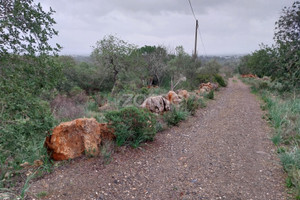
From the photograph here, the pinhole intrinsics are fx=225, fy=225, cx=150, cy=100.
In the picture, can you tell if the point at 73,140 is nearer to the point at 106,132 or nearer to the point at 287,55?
the point at 106,132

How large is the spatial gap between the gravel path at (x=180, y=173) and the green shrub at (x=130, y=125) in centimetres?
29

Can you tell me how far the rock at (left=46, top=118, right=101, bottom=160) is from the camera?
4336 mm

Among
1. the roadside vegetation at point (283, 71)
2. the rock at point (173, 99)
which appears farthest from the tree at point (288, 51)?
the rock at point (173, 99)

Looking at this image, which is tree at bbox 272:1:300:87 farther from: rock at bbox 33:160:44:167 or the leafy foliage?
rock at bbox 33:160:44:167

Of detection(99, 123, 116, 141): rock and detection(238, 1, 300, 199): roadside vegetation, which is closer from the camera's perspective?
detection(99, 123, 116, 141): rock

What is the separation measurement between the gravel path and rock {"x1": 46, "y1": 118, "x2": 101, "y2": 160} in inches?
8.9

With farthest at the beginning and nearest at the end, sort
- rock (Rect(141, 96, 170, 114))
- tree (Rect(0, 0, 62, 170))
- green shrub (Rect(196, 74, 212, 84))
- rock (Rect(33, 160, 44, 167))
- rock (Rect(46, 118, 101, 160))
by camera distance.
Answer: green shrub (Rect(196, 74, 212, 84)) → rock (Rect(141, 96, 170, 114)) → rock (Rect(46, 118, 101, 160)) → rock (Rect(33, 160, 44, 167)) → tree (Rect(0, 0, 62, 170))

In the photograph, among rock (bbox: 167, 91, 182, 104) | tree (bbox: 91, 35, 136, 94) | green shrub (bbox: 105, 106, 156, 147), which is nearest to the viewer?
green shrub (bbox: 105, 106, 156, 147)

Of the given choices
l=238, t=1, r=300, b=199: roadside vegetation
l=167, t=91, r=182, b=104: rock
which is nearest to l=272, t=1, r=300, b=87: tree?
l=238, t=1, r=300, b=199: roadside vegetation

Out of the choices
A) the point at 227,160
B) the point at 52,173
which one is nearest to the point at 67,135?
the point at 52,173

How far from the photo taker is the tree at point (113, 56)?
48.7ft

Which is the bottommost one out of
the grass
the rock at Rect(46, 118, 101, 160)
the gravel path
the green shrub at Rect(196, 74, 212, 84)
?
the gravel path

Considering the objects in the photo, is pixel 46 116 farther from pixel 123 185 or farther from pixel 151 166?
pixel 151 166

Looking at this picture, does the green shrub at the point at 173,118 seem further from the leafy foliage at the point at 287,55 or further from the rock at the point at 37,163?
the leafy foliage at the point at 287,55
